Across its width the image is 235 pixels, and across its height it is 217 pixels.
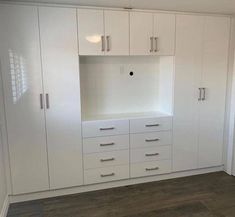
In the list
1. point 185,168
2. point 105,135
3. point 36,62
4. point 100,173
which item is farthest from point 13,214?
point 185,168

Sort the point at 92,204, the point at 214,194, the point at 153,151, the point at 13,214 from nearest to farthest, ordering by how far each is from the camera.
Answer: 1. the point at 13,214
2. the point at 92,204
3. the point at 214,194
4. the point at 153,151

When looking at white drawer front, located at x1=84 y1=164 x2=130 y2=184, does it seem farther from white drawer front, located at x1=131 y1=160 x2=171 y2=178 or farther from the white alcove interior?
the white alcove interior

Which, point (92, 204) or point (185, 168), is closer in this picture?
point (92, 204)

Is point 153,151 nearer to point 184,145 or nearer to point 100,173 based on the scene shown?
point 184,145

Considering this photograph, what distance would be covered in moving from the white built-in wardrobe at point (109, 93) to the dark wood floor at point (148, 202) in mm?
180

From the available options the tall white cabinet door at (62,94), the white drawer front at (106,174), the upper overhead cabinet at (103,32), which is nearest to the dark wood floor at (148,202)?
the white drawer front at (106,174)

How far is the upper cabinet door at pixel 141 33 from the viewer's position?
2955 mm

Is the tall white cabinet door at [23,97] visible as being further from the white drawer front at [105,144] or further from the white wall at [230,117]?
the white wall at [230,117]

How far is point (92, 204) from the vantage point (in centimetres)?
279

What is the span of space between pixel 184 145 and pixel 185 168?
1.18 feet

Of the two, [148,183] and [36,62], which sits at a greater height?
[36,62]

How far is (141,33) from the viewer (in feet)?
9.85

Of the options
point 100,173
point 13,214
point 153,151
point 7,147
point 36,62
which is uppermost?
point 36,62

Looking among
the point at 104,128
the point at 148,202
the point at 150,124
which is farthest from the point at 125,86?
the point at 148,202
